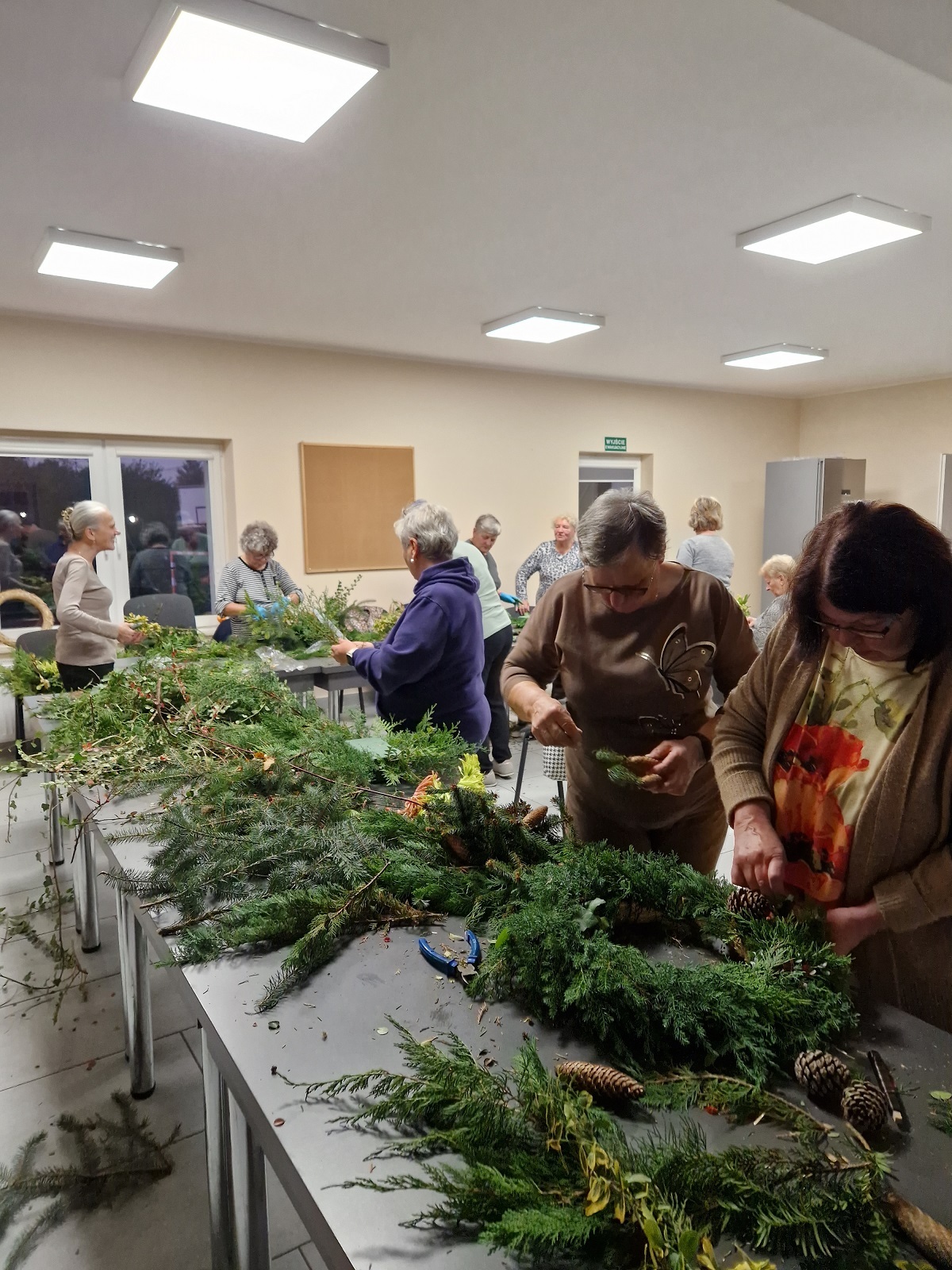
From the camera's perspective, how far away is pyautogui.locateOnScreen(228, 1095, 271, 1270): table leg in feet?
3.95

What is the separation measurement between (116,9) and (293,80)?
0.52 metres

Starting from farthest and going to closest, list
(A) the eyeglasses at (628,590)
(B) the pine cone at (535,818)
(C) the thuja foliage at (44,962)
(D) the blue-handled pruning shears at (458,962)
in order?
(C) the thuja foliage at (44,962) → (A) the eyeglasses at (628,590) → (B) the pine cone at (535,818) → (D) the blue-handled pruning shears at (458,962)

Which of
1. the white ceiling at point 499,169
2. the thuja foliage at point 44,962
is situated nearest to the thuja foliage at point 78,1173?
the thuja foliage at point 44,962

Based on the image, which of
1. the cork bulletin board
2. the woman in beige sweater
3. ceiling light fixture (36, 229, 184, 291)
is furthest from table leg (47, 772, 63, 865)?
the cork bulletin board

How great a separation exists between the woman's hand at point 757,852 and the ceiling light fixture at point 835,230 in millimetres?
3387

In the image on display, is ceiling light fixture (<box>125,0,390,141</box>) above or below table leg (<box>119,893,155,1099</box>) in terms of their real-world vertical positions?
above

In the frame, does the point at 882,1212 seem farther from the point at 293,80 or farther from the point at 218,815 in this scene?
the point at 293,80

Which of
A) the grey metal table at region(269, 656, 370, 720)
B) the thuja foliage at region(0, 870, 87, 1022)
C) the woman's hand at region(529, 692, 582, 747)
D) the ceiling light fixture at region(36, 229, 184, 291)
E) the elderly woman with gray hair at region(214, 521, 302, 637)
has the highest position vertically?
the ceiling light fixture at region(36, 229, 184, 291)

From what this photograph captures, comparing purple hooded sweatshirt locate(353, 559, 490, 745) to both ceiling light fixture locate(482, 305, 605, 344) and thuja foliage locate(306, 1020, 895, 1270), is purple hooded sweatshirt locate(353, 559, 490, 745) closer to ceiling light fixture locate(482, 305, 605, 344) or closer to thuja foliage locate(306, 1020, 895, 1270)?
thuja foliage locate(306, 1020, 895, 1270)

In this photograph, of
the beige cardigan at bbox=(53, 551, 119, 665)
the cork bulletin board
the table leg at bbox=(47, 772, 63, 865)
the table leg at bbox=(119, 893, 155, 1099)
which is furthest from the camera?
the cork bulletin board

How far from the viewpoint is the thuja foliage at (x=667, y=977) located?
986 mm

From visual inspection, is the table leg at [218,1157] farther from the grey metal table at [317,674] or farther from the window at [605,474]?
the window at [605,474]

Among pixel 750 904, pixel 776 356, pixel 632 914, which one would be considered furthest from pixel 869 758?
pixel 776 356

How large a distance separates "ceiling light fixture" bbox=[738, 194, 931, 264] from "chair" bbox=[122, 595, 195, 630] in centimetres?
434
